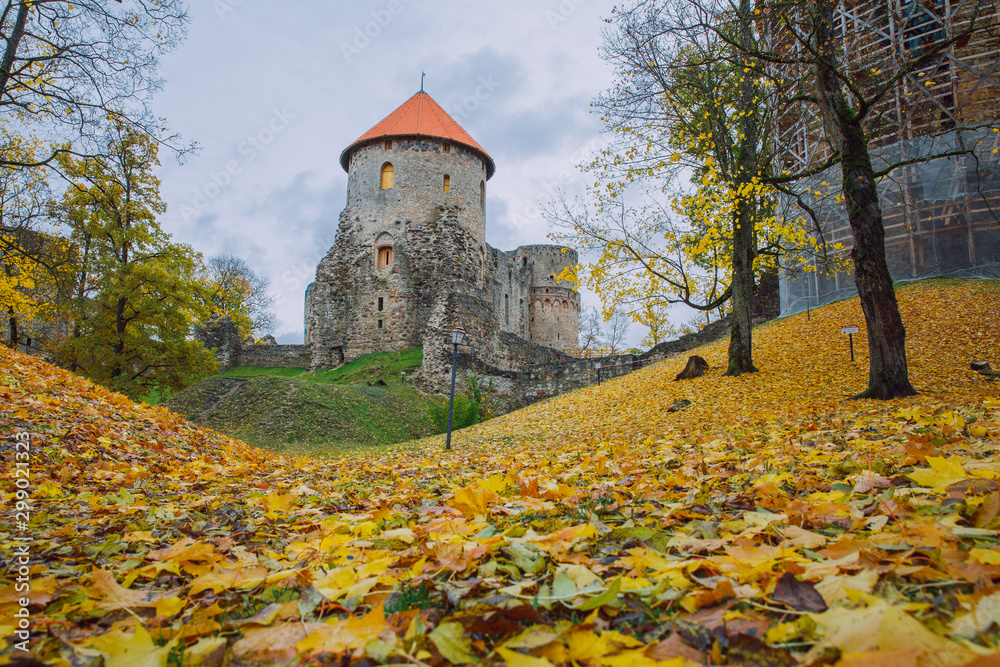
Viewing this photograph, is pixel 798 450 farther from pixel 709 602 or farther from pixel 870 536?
pixel 709 602

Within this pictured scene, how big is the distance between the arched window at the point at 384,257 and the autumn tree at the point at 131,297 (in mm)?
8608

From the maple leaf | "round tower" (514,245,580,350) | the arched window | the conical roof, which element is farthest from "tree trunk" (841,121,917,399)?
"round tower" (514,245,580,350)

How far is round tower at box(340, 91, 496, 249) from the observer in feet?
82.2

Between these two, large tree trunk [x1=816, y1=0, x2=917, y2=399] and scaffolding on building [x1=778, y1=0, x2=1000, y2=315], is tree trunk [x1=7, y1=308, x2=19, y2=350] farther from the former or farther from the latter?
scaffolding on building [x1=778, y1=0, x2=1000, y2=315]

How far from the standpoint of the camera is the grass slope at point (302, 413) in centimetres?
1295

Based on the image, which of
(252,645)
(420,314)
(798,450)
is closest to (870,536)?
(252,645)

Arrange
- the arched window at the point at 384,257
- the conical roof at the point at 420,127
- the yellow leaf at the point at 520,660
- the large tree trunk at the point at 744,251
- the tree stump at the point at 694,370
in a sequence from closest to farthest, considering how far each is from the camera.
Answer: the yellow leaf at the point at 520,660
the large tree trunk at the point at 744,251
the tree stump at the point at 694,370
the arched window at the point at 384,257
the conical roof at the point at 420,127

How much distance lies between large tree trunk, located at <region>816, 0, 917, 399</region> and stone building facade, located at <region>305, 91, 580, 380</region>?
1616 centimetres

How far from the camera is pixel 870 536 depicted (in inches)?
61.9

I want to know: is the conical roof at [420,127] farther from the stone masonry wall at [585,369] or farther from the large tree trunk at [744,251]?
the large tree trunk at [744,251]

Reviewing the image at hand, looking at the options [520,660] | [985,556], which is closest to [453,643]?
[520,660]

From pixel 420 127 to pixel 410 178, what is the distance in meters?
3.12

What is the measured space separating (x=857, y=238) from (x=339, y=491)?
7.50 metres

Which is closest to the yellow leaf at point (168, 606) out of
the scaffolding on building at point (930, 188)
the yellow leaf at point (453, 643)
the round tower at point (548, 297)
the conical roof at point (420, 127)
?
the yellow leaf at point (453, 643)
